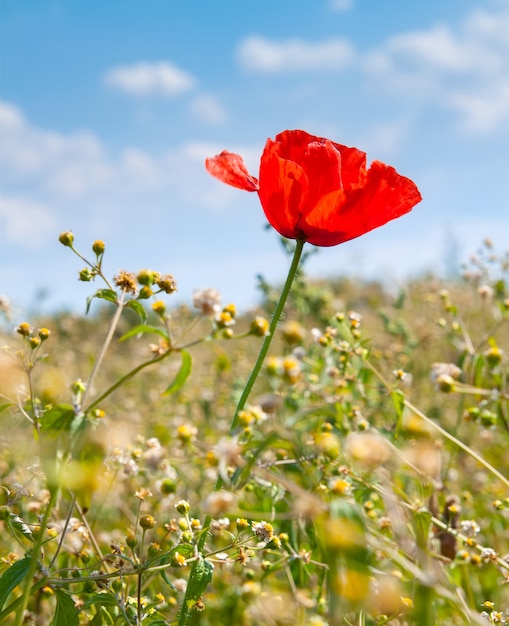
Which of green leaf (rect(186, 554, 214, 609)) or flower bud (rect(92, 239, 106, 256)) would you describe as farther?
flower bud (rect(92, 239, 106, 256))

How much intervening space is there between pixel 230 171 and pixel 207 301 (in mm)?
443

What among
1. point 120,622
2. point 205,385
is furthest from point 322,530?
point 205,385

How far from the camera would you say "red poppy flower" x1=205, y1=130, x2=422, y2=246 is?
3.91 ft

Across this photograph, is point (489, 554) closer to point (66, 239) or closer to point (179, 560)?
point (179, 560)

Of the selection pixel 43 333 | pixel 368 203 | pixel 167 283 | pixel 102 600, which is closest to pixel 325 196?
pixel 368 203

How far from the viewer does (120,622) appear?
47.5 inches

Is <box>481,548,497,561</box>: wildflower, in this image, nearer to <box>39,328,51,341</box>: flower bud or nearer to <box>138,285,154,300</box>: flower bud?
<box>138,285,154,300</box>: flower bud

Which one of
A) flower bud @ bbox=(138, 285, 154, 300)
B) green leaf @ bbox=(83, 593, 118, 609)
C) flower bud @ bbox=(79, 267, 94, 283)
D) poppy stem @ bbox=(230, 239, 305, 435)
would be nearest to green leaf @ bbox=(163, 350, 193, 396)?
poppy stem @ bbox=(230, 239, 305, 435)

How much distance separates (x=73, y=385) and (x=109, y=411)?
3364 mm

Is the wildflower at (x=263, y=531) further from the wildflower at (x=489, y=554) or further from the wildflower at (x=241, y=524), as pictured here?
the wildflower at (x=489, y=554)

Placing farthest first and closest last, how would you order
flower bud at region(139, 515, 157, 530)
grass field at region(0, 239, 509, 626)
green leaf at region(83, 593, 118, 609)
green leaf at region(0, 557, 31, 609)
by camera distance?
flower bud at region(139, 515, 157, 530)
green leaf at region(83, 593, 118, 609)
green leaf at region(0, 557, 31, 609)
grass field at region(0, 239, 509, 626)

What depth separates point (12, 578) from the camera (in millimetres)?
944

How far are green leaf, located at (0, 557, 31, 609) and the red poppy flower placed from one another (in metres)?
0.75

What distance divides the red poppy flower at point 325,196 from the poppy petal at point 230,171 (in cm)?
1
